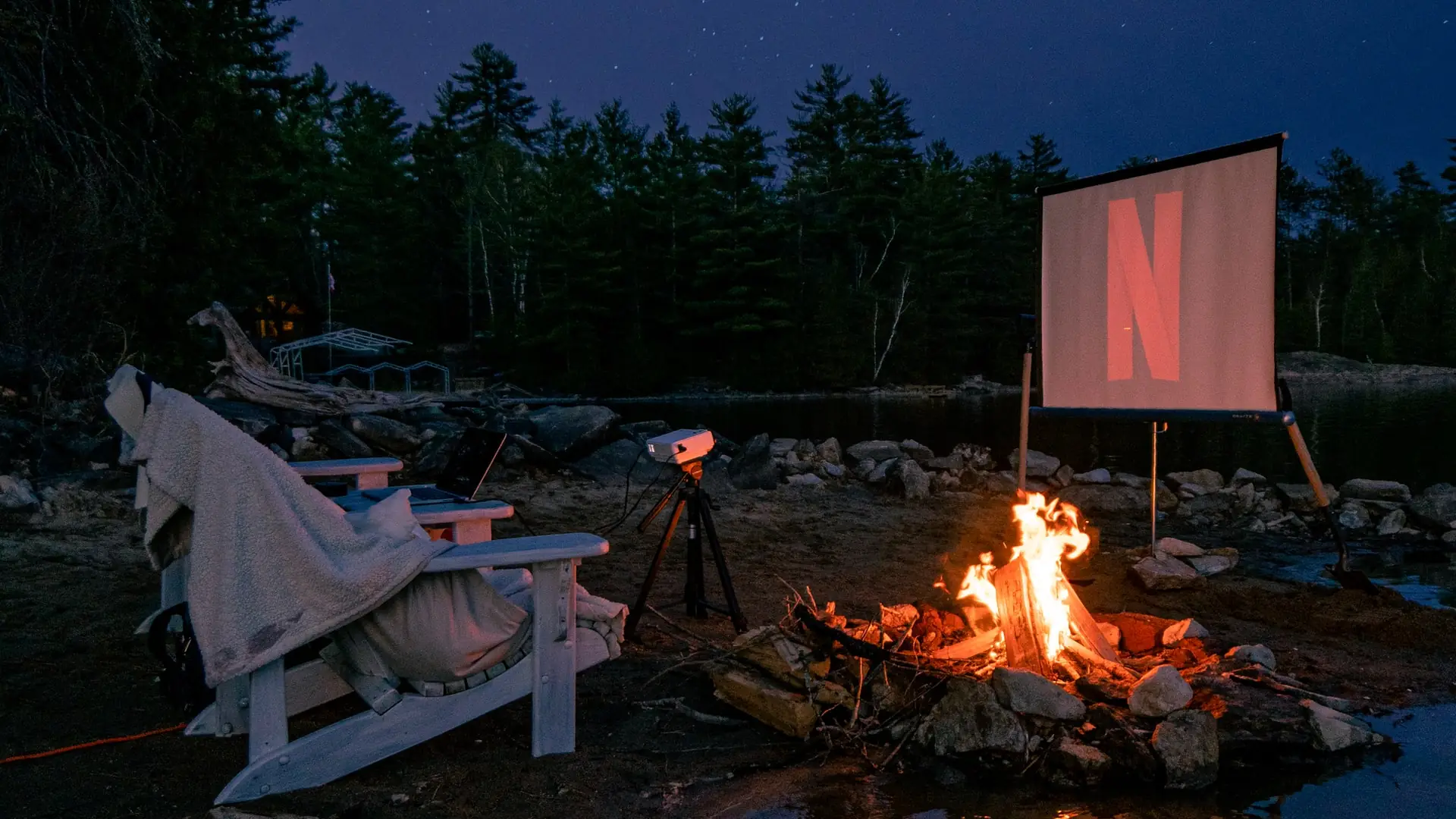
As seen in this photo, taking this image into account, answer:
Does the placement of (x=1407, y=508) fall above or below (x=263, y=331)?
below

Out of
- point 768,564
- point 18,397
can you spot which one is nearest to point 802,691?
point 768,564

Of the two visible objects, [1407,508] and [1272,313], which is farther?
[1407,508]

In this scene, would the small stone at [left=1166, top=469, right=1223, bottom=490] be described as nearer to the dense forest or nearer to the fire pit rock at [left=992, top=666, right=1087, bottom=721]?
the fire pit rock at [left=992, top=666, right=1087, bottom=721]

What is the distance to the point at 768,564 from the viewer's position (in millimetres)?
6527

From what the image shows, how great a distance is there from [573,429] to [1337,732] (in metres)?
8.69

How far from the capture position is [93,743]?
3057mm

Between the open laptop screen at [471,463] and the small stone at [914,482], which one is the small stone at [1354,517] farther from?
the open laptop screen at [471,463]

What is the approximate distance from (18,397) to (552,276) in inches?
1112

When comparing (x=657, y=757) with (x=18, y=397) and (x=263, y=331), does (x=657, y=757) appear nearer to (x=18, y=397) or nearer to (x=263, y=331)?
(x=18, y=397)

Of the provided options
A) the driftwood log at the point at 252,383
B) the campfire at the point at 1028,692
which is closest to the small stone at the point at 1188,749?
the campfire at the point at 1028,692

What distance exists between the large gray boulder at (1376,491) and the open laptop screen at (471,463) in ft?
32.7

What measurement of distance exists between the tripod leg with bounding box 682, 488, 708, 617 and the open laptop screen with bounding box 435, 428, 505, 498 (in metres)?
1.07

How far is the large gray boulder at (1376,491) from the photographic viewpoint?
9609mm

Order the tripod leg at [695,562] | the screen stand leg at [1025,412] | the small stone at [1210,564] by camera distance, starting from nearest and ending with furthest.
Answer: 1. the tripod leg at [695,562]
2. the screen stand leg at [1025,412]
3. the small stone at [1210,564]
